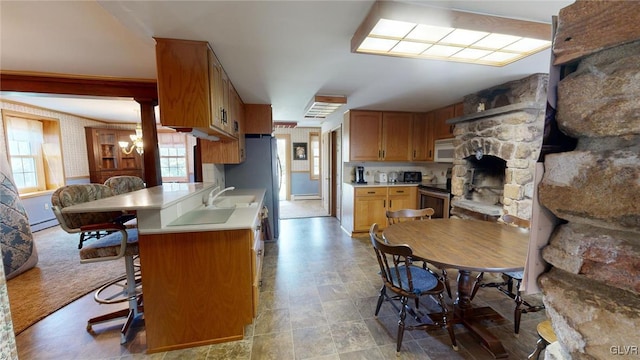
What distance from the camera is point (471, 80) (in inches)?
106

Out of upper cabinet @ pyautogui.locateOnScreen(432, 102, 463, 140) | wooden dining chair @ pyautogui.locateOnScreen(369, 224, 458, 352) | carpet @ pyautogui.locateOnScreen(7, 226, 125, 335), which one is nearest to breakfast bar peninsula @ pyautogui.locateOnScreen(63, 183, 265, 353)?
wooden dining chair @ pyautogui.locateOnScreen(369, 224, 458, 352)

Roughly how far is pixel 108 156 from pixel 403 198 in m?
7.35

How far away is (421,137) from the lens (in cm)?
445

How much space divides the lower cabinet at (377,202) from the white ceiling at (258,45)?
62.4 inches

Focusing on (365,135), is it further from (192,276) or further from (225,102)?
(192,276)

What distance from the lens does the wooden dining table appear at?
1.51 meters

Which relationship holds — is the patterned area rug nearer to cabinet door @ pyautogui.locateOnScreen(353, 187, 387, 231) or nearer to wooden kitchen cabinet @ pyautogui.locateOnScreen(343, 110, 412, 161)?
cabinet door @ pyautogui.locateOnScreen(353, 187, 387, 231)

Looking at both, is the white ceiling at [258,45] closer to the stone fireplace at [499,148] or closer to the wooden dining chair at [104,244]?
the stone fireplace at [499,148]

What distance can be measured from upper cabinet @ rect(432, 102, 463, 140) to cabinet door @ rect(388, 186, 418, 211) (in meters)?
1.03

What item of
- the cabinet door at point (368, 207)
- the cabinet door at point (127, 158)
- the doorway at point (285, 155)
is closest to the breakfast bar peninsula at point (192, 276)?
the cabinet door at point (368, 207)

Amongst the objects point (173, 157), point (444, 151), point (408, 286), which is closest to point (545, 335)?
point (408, 286)

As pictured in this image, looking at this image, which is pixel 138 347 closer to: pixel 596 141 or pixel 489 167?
pixel 596 141

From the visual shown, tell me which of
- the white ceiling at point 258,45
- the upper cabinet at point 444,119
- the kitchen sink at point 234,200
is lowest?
the kitchen sink at point 234,200

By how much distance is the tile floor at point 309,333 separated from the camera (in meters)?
1.72
